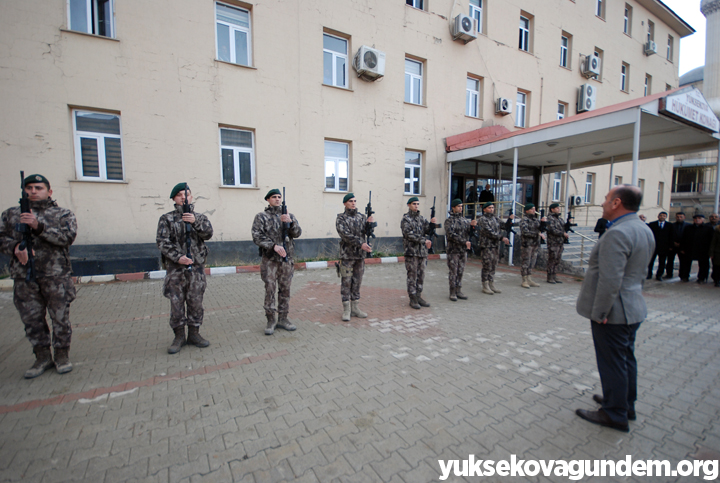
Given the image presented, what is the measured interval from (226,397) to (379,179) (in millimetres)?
9664

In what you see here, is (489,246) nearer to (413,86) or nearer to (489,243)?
(489,243)

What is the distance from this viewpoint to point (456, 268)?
20.8 feet

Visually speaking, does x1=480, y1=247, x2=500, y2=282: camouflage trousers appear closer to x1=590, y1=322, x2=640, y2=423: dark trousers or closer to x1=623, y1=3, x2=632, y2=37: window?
x1=590, y1=322, x2=640, y2=423: dark trousers

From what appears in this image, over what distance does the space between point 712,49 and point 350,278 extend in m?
40.5

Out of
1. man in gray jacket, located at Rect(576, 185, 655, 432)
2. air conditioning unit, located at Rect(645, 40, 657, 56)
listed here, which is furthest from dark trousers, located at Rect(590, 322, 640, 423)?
air conditioning unit, located at Rect(645, 40, 657, 56)

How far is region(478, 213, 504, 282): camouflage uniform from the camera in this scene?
6.90 metres

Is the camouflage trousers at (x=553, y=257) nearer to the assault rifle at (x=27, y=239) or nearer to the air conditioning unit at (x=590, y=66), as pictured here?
the assault rifle at (x=27, y=239)

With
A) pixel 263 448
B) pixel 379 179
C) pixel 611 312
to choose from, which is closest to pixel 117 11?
pixel 379 179

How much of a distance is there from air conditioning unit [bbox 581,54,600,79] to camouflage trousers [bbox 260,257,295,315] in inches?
776

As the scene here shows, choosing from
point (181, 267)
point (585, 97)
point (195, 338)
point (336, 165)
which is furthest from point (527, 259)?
point (585, 97)

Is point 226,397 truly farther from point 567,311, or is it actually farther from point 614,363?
point 567,311

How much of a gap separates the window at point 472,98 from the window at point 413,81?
2400mm

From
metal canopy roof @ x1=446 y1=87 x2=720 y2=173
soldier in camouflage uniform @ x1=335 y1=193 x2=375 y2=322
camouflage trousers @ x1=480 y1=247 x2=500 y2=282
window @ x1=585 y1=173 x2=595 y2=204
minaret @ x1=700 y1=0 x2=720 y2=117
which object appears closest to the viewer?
soldier in camouflage uniform @ x1=335 y1=193 x2=375 y2=322

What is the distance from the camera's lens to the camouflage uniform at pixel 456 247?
629 centimetres
